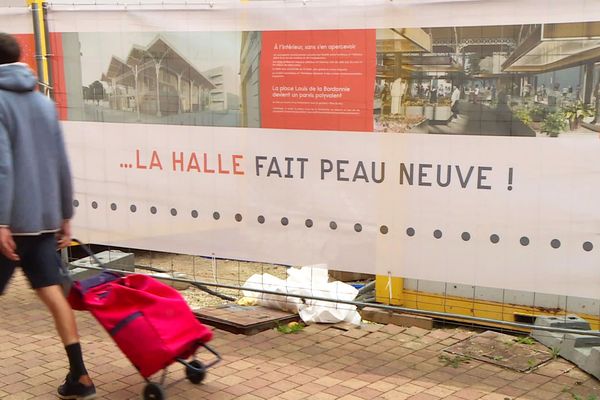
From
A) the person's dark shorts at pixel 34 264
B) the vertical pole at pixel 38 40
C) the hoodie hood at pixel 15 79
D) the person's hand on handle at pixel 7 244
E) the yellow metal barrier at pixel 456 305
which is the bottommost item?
the yellow metal barrier at pixel 456 305

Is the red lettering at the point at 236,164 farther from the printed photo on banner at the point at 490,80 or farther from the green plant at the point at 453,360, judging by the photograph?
the green plant at the point at 453,360

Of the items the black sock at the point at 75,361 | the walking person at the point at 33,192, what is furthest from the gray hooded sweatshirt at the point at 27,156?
the black sock at the point at 75,361

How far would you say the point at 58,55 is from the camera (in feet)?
17.2

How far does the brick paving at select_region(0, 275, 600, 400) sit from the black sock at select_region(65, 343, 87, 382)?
0.27 metres

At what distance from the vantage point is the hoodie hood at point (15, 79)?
3609 millimetres

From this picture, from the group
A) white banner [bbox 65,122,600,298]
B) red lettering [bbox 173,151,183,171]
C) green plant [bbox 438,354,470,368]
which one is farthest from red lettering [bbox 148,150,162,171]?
green plant [bbox 438,354,470,368]

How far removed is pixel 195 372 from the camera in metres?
4.03

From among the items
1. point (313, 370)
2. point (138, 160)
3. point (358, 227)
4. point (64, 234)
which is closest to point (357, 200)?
point (358, 227)

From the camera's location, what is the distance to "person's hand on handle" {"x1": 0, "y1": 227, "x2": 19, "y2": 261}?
3.51 meters

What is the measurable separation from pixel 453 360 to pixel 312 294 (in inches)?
44.7

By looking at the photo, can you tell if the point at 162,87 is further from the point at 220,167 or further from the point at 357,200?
the point at 357,200

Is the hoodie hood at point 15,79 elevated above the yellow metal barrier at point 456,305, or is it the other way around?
the hoodie hood at point 15,79

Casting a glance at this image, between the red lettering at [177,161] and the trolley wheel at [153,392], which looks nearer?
the trolley wheel at [153,392]

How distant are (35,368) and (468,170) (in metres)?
2.85
